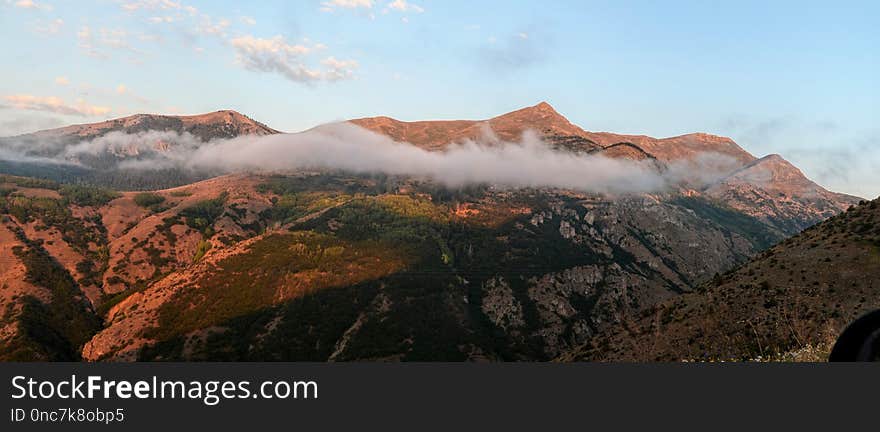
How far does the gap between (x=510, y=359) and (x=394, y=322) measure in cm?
4571

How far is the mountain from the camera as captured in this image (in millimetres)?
37062

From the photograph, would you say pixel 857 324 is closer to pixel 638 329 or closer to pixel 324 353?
pixel 638 329

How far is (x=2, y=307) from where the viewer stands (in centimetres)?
17100

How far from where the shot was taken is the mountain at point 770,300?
37.1 m

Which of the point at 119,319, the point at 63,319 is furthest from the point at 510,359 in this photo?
the point at 63,319

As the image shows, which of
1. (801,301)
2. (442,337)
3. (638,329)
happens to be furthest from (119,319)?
(801,301)

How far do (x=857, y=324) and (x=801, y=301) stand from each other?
141 ft

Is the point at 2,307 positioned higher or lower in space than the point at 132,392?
lower

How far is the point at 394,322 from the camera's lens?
186375 millimetres

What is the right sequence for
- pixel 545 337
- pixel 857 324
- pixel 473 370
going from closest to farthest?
pixel 857 324 < pixel 473 370 < pixel 545 337

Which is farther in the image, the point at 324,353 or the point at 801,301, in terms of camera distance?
the point at 324,353

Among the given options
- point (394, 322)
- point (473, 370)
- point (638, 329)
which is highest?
point (473, 370)

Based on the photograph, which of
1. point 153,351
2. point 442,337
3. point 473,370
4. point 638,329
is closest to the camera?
point 473,370

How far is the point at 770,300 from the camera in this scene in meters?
43.2
